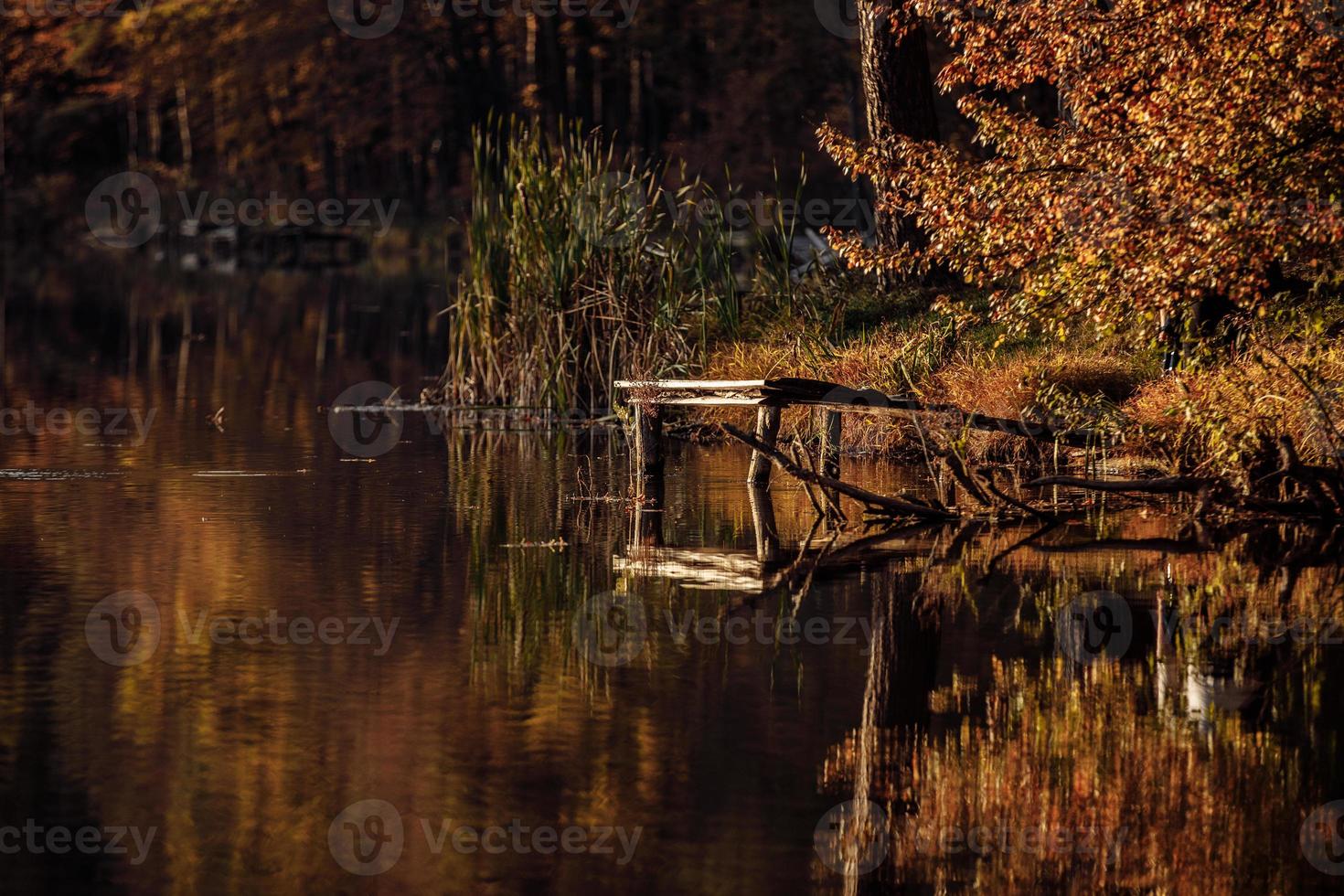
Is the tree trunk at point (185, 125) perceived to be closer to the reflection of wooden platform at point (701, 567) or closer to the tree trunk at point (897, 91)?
the tree trunk at point (897, 91)

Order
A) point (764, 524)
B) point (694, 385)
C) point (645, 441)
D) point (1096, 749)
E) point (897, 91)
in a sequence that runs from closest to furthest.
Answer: point (1096, 749) → point (764, 524) → point (694, 385) → point (645, 441) → point (897, 91)

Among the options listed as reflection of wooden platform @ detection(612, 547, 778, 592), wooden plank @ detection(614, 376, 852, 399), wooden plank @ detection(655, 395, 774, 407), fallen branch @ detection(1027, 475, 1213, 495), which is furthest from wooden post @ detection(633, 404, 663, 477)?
fallen branch @ detection(1027, 475, 1213, 495)

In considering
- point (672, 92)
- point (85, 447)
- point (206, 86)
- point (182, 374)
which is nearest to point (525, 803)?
point (85, 447)

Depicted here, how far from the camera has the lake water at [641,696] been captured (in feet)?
23.5

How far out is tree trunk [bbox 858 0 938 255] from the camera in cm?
2353

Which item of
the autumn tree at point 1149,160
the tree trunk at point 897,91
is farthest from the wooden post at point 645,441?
the tree trunk at point 897,91

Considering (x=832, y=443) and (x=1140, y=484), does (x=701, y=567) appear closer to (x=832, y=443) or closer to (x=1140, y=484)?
(x=1140, y=484)

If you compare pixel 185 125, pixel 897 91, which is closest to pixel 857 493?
pixel 897 91

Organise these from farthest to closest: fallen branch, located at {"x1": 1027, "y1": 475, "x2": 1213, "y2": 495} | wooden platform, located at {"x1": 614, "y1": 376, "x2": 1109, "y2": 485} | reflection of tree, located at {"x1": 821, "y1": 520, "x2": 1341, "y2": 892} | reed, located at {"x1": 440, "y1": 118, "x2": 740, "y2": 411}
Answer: reed, located at {"x1": 440, "y1": 118, "x2": 740, "y2": 411}
wooden platform, located at {"x1": 614, "y1": 376, "x2": 1109, "y2": 485}
fallen branch, located at {"x1": 1027, "y1": 475, "x2": 1213, "y2": 495}
reflection of tree, located at {"x1": 821, "y1": 520, "x2": 1341, "y2": 892}

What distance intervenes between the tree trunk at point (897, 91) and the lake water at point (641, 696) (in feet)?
24.8

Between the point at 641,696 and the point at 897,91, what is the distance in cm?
1536

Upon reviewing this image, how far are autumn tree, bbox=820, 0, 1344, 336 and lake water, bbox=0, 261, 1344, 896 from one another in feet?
5.85

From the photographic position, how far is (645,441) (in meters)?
17.4

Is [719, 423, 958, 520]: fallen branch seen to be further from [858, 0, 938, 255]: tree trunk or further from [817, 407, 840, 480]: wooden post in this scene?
[858, 0, 938, 255]: tree trunk
